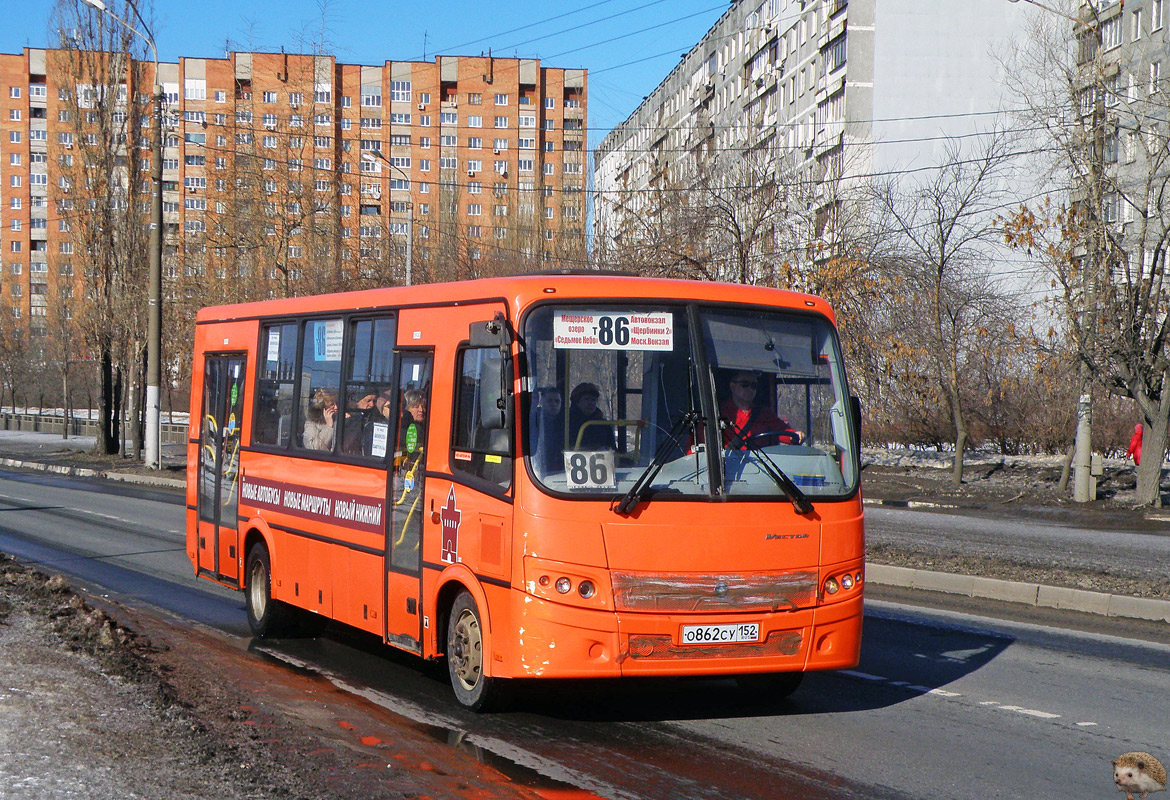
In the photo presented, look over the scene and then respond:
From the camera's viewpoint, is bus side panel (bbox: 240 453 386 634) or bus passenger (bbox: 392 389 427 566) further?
bus side panel (bbox: 240 453 386 634)

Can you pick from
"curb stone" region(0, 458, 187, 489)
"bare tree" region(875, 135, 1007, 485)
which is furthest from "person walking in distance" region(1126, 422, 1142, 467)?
"curb stone" region(0, 458, 187, 489)

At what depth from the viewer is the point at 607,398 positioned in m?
7.02

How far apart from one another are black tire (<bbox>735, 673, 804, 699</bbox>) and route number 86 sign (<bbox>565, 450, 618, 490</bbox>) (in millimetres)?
1820

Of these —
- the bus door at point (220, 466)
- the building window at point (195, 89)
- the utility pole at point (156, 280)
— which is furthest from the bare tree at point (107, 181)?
the building window at point (195, 89)

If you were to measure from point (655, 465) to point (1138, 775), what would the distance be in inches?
111

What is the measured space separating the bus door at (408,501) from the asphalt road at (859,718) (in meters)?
0.48

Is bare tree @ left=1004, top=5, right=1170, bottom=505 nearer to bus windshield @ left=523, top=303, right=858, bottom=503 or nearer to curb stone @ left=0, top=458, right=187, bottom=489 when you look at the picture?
curb stone @ left=0, top=458, right=187, bottom=489

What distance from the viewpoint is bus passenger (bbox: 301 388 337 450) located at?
937 centimetres

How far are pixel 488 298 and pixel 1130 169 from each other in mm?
22390

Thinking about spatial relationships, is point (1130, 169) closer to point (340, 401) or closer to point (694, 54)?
point (340, 401)

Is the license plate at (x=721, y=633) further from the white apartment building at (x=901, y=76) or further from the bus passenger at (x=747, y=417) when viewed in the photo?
the white apartment building at (x=901, y=76)

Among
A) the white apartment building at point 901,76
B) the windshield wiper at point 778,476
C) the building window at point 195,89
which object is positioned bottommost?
Result: the windshield wiper at point 778,476

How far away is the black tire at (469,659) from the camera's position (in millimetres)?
7234

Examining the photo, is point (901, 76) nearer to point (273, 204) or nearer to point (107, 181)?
point (273, 204)
